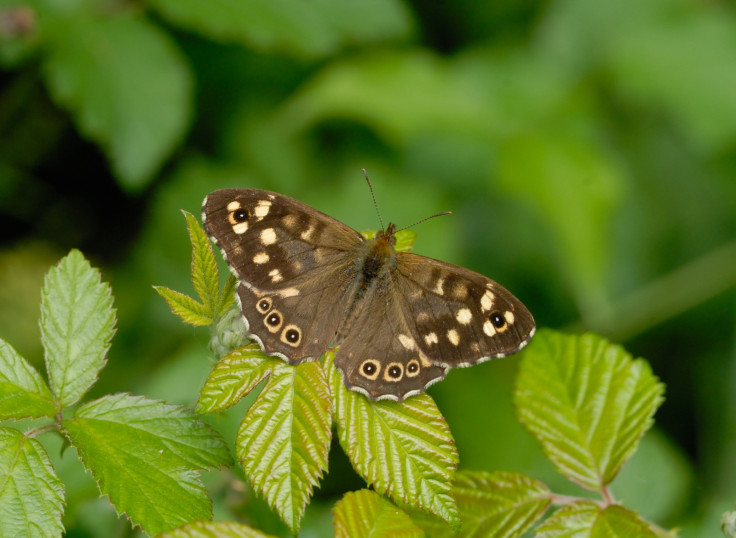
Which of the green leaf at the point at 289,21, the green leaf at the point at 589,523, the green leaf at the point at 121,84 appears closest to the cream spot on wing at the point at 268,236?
the green leaf at the point at 589,523

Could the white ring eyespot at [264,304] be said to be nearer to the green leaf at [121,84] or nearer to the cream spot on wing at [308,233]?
the cream spot on wing at [308,233]

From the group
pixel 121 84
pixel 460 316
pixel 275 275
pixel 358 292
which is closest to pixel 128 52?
pixel 121 84

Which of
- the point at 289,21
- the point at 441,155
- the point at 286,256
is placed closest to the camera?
the point at 286,256

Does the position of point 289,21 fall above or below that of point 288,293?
above

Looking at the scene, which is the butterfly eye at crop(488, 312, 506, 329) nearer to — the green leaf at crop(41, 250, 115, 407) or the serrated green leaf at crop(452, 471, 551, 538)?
the serrated green leaf at crop(452, 471, 551, 538)

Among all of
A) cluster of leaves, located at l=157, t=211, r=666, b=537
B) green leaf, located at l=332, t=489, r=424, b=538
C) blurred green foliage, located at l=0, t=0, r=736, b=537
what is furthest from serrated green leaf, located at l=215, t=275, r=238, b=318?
blurred green foliage, located at l=0, t=0, r=736, b=537

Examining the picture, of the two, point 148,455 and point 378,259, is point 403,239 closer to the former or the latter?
point 378,259
